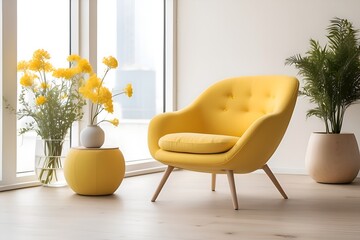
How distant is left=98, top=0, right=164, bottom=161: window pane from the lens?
5492 millimetres

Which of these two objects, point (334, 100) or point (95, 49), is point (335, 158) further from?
point (95, 49)

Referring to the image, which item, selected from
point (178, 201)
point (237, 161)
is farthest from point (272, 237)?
point (178, 201)

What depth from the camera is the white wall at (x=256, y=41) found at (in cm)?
567

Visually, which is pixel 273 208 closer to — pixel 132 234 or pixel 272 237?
pixel 272 237

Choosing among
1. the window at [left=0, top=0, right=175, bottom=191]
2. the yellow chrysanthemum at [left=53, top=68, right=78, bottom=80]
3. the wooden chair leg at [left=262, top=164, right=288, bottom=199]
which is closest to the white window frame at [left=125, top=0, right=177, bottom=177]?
the window at [left=0, top=0, right=175, bottom=191]

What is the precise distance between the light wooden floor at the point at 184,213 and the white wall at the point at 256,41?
101 cm

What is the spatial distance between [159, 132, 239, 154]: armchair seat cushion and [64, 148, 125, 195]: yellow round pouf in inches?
→ 17.2

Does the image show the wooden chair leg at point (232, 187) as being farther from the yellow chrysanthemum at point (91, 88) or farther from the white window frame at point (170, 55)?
the white window frame at point (170, 55)

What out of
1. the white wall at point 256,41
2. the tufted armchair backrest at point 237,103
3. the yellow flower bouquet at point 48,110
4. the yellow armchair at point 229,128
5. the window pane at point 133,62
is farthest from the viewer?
the white wall at point 256,41

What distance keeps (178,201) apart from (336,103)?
6.29 ft

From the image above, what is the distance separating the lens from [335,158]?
5.02 meters

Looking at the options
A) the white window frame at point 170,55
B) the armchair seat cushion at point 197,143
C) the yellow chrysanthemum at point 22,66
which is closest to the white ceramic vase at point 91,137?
the armchair seat cushion at point 197,143

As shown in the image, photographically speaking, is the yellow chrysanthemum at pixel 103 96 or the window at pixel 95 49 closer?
the yellow chrysanthemum at pixel 103 96

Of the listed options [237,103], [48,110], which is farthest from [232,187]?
[48,110]
